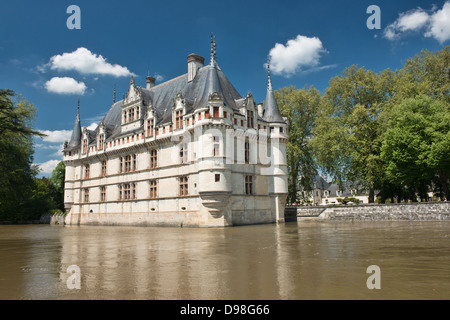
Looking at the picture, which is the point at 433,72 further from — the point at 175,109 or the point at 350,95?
the point at 175,109

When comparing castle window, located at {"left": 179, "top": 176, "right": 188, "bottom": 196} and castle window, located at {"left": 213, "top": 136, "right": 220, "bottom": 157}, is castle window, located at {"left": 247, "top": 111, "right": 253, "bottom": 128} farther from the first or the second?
castle window, located at {"left": 179, "top": 176, "right": 188, "bottom": 196}

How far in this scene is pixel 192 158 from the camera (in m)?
28.4

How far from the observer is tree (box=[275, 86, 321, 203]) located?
125 ft

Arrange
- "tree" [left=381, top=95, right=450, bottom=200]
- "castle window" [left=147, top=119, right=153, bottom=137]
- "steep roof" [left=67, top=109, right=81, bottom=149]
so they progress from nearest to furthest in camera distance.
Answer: "tree" [left=381, top=95, right=450, bottom=200] < "castle window" [left=147, top=119, right=153, bottom=137] < "steep roof" [left=67, top=109, right=81, bottom=149]

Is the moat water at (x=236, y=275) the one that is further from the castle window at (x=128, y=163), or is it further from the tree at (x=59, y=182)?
the tree at (x=59, y=182)

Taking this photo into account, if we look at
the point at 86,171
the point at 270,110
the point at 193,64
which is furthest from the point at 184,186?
the point at 86,171

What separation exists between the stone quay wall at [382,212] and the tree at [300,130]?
5320 millimetres

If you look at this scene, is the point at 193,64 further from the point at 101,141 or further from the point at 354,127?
the point at 354,127

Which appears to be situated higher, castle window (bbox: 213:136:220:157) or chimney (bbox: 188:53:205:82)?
chimney (bbox: 188:53:205:82)

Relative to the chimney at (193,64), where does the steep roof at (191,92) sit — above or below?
below

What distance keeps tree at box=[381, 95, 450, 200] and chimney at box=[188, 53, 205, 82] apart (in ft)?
63.2

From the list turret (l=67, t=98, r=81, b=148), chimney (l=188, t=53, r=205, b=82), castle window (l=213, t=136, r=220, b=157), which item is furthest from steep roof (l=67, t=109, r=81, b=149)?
castle window (l=213, t=136, r=220, b=157)

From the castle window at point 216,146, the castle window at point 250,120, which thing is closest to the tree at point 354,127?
the castle window at point 250,120

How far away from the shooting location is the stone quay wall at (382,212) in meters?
26.1
